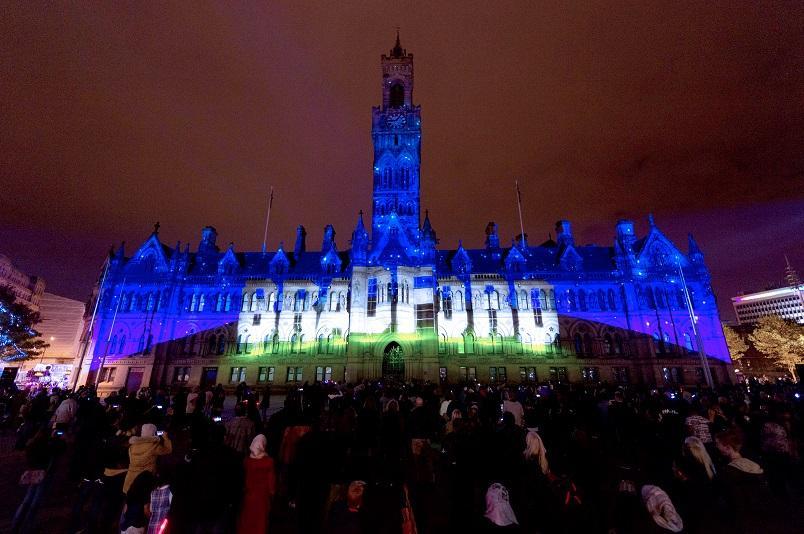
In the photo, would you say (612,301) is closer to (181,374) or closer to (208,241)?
(181,374)

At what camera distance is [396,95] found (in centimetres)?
5291

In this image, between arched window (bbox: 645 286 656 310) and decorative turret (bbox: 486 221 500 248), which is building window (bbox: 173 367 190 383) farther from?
arched window (bbox: 645 286 656 310)

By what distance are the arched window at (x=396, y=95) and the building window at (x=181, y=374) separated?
45.2 meters

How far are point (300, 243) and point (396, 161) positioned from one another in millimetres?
18519

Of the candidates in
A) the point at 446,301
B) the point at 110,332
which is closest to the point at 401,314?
the point at 446,301

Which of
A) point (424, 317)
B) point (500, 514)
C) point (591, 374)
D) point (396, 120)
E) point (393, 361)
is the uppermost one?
point (396, 120)

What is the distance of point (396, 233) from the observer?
42.4 meters

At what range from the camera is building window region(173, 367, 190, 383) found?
4125 centimetres

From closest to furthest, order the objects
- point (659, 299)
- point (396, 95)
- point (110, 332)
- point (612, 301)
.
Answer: point (110, 332) → point (659, 299) → point (612, 301) → point (396, 95)

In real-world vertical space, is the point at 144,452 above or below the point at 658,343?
below

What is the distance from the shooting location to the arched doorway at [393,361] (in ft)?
122

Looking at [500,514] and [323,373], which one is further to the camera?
[323,373]

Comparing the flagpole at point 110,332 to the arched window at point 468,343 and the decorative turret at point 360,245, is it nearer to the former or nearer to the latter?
the decorative turret at point 360,245

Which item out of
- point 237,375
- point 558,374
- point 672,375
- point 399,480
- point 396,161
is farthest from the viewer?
point 396,161
